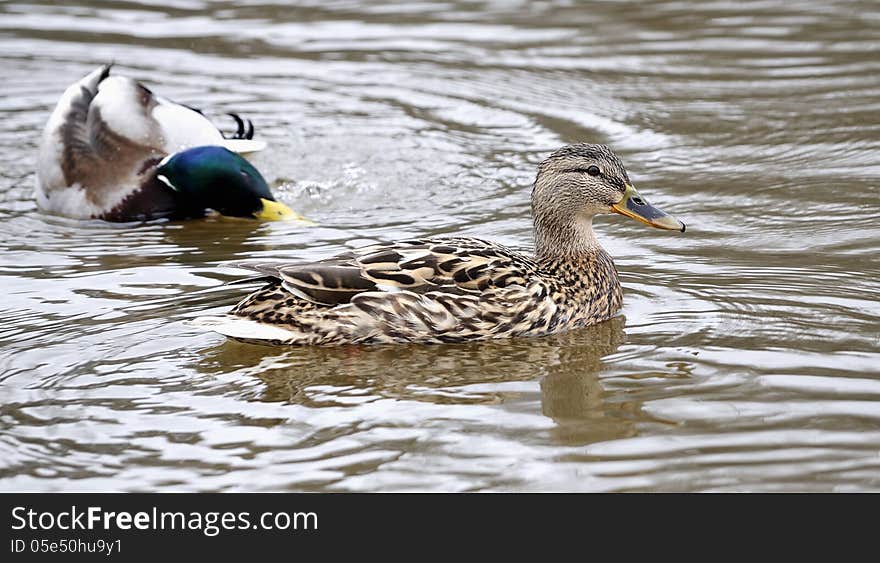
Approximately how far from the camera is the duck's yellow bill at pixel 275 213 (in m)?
9.53

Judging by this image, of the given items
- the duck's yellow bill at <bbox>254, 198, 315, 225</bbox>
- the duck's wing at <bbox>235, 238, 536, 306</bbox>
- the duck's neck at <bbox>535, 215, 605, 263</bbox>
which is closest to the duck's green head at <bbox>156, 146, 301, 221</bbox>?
the duck's yellow bill at <bbox>254, 198, 315, 225</bbox>

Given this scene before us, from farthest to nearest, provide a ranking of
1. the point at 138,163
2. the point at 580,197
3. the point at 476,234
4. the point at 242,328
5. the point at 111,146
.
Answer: the point at 111,146
the point at 138,163
the point at 476,234
the point at 580,197
the point at 242,328

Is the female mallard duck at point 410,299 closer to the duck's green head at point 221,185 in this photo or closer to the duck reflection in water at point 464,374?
the duck reflection in water at point 464,374

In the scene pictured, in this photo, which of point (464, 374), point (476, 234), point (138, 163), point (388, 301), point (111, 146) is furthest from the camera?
point (111, 146)

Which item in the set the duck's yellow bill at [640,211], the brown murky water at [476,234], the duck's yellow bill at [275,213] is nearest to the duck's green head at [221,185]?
the duck's yellow bill at [275,213]

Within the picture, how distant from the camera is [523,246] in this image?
28.5 feet

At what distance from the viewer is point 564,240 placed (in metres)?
7.53

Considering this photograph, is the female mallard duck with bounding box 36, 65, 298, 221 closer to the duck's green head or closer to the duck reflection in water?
the duck's green head

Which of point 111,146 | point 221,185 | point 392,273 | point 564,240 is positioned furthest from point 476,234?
point 111,146

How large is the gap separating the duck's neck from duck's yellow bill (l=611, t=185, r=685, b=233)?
20cm

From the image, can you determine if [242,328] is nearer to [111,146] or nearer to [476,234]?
[476,234]

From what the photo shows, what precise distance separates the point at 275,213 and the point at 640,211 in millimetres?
2941

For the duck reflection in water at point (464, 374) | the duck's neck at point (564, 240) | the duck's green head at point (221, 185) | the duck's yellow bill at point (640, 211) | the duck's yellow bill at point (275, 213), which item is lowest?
the duck reflection in water at point (464, 374)
